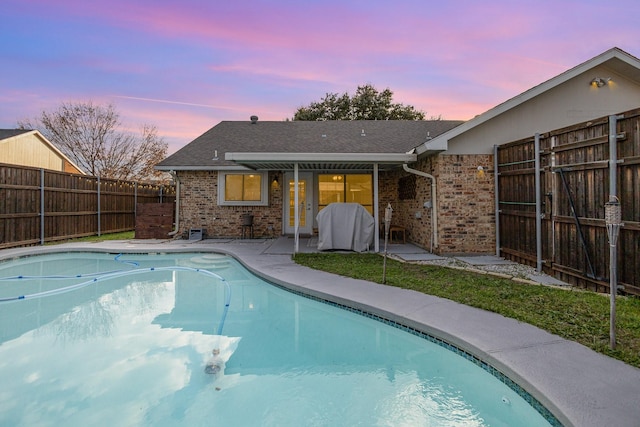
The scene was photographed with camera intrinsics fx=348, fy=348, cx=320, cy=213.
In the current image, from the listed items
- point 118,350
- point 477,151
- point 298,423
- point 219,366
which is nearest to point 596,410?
point 298,423

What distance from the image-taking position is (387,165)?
10.3 metres

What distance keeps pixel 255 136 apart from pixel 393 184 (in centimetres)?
574

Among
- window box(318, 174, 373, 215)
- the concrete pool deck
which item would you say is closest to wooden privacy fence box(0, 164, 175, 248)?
window box(318, 174, 373, 215)

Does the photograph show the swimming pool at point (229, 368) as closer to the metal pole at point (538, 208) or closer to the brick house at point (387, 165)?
the metal pole at point (538, 208)

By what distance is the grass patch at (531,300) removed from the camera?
3414mm

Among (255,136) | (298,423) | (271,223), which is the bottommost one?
(298,423)

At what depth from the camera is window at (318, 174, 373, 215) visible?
494 inches

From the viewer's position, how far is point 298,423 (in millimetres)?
2615

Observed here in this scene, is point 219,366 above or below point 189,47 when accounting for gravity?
below

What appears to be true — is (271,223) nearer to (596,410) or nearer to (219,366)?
(219,366)

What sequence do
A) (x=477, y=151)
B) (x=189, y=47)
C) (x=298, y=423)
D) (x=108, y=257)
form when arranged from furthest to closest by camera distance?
(x=189, y=47) < (x=108, y=257) < (x=477, y=151) < (x=298, y=423)

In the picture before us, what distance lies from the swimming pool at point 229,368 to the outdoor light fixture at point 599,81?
7.86 metres

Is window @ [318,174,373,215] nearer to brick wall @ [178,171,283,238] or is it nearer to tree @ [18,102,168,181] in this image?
brick wall @ [178,171,283,238]

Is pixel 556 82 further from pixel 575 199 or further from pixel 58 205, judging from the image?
pixel 58 205
